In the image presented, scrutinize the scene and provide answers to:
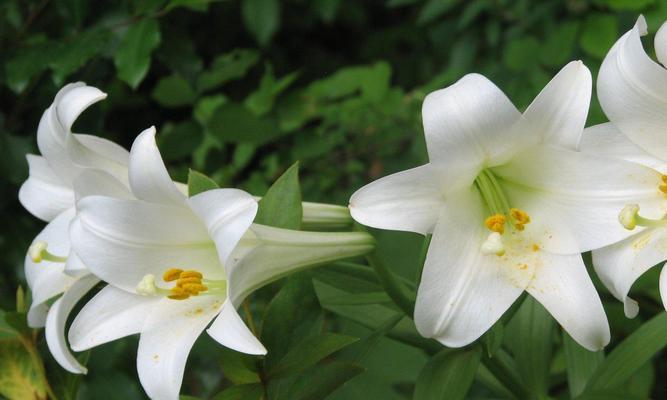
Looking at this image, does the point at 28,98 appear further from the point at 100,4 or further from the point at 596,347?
the point at 596,347

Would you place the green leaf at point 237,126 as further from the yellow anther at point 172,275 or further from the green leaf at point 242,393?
the green leaf at point 242,393

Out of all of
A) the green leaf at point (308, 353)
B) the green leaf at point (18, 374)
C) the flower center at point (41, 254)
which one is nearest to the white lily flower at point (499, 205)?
the green leaf at point (308, 353)

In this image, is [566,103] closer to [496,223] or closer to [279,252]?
[496,223]

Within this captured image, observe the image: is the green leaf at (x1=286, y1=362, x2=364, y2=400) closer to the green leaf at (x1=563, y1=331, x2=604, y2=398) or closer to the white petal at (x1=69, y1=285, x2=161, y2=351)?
the white petal at (x1=69, y1=285, x2=161, y2=351)

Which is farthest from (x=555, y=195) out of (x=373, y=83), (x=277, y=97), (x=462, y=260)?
(x=373, y=83)

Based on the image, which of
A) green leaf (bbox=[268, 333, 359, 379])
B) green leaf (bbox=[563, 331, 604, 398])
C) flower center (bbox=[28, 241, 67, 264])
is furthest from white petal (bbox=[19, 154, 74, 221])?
green leaf (bbox=[563, 331, 604, 398])

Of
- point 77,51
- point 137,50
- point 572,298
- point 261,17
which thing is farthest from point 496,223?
point 261,17
